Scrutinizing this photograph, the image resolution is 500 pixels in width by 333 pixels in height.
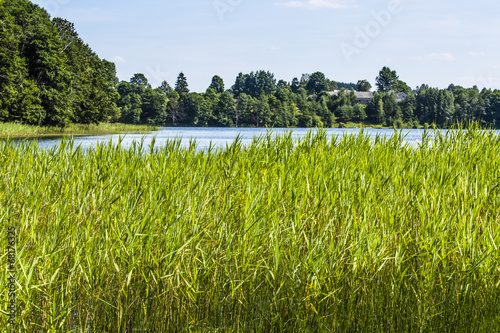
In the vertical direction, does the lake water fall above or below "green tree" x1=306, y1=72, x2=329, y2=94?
below

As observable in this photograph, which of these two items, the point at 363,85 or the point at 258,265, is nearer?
the point at 258,265

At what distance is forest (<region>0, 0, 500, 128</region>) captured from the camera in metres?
35.9

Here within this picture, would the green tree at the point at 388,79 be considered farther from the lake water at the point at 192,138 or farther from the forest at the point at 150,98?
the lake water at the point at 192,138

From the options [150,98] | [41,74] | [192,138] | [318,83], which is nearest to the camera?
[192,138]

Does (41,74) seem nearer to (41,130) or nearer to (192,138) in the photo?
(41,130)

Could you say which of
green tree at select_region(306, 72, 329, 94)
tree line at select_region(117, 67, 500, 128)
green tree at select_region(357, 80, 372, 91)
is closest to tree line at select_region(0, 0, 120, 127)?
tree line at select_region(117, 67, 500, 128)

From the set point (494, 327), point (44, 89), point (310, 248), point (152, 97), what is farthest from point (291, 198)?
point (152, 97)

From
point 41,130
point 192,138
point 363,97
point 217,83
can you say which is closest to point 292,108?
point 363,97

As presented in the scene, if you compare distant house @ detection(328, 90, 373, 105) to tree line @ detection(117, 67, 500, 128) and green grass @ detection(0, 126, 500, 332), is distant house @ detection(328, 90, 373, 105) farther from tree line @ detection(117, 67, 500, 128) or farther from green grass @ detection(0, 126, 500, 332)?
green grass @ detection(0, 126, 500, 332)

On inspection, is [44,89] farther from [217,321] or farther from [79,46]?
[217,321]

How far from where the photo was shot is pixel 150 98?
98562 millimetres

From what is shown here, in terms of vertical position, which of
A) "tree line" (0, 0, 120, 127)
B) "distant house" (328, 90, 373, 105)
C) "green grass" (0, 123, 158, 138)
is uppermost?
"distant house" (328, 90, 373, 105)

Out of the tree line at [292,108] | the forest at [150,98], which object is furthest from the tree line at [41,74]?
the tree line at [292,108]

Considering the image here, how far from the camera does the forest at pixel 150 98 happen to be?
3591 cm
